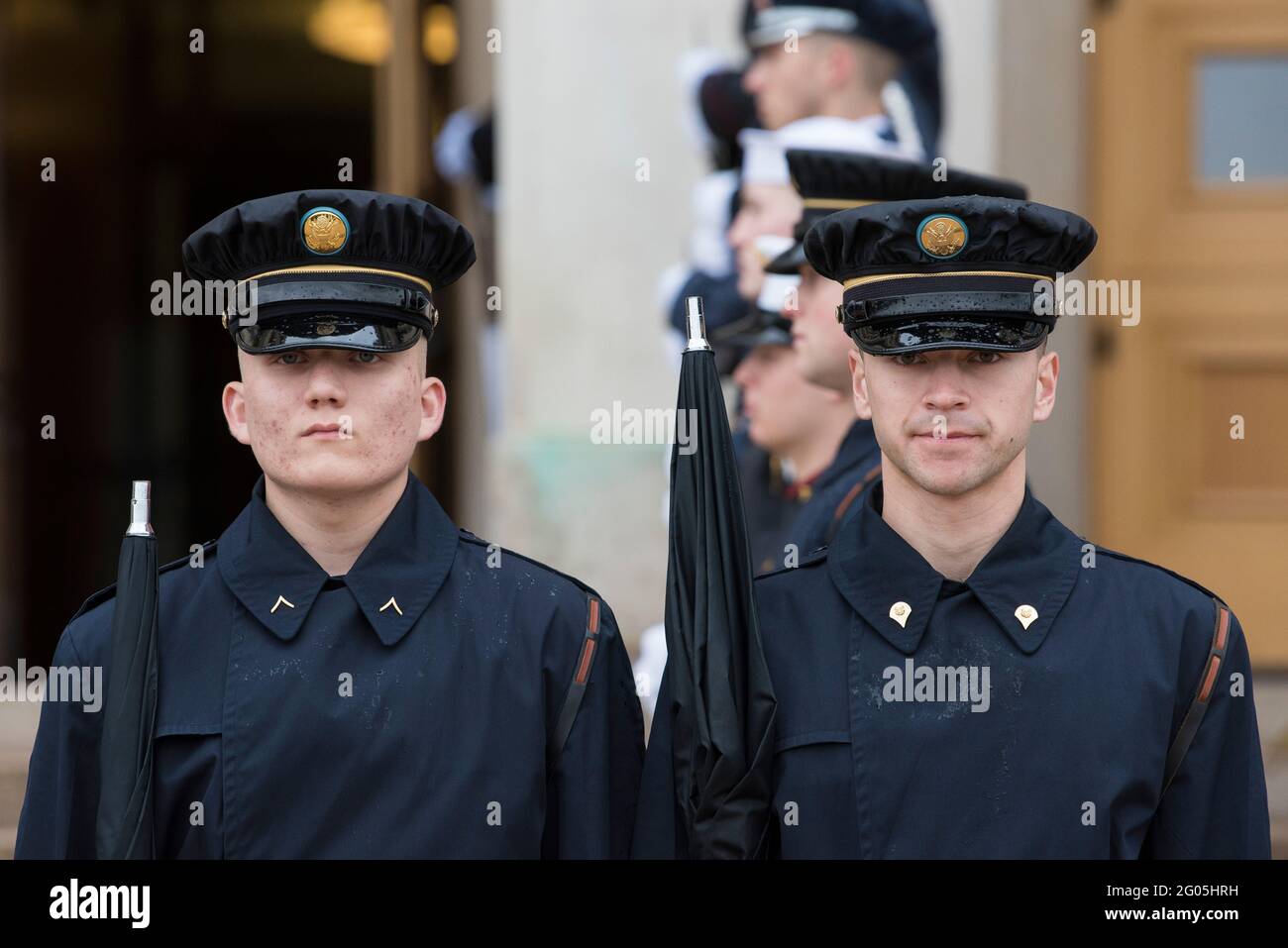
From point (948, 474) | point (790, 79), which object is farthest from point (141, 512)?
point (790, 79)

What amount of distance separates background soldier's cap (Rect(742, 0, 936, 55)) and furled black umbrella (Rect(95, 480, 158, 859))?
3.43 m

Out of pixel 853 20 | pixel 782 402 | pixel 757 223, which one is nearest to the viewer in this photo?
pixel 782 402

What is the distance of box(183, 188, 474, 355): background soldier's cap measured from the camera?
9.14 feet

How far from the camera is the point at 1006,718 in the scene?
8.81 feet

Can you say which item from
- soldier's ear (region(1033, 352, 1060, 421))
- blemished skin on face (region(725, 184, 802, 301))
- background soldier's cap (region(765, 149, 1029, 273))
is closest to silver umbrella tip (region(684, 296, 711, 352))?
soldier's ear (region(1033, 352, 1060, 421))

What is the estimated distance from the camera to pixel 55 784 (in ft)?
9.18

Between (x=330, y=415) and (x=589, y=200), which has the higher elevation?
(x=589, y=200)

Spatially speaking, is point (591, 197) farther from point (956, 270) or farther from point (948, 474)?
point (948, 474)

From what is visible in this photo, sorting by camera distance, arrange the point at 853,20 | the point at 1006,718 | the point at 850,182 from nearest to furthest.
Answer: the point at 1006,718 → the point at 850,182 → the point at 853,20

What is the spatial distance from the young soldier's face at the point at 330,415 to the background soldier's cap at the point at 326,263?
1.3 inches

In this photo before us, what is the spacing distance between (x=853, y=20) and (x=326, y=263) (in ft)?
10.7
